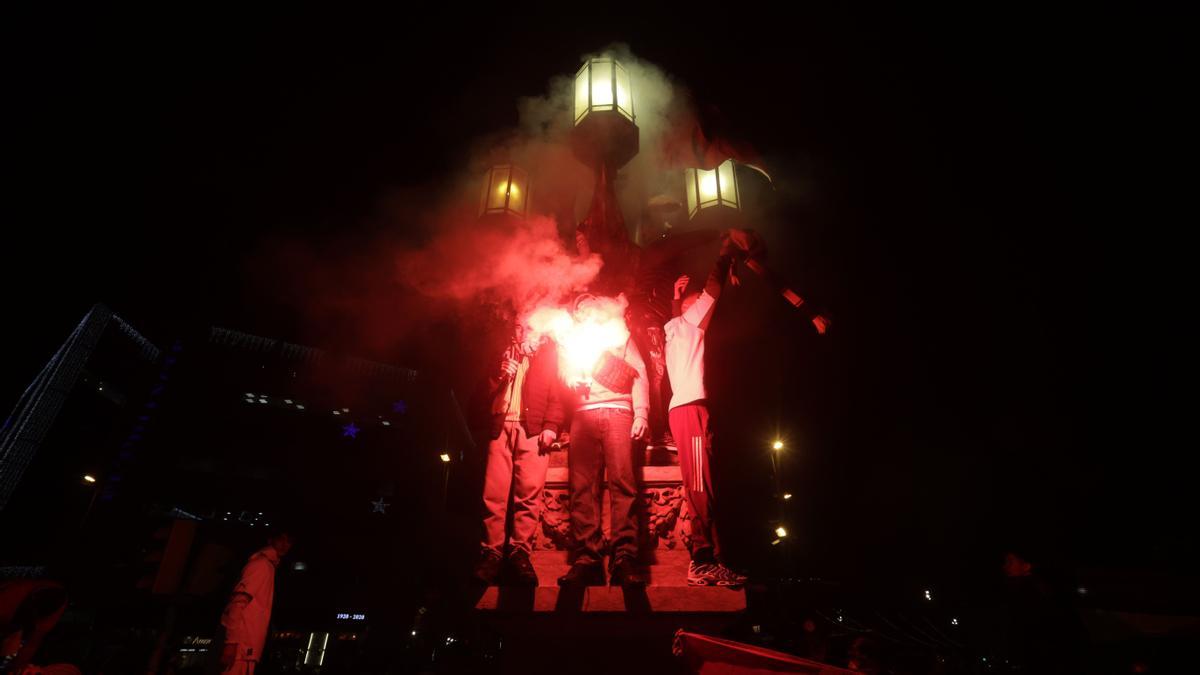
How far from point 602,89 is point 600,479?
21.4 ft

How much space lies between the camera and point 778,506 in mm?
26516

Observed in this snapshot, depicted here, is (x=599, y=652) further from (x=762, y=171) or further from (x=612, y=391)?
(x=762, y=171)

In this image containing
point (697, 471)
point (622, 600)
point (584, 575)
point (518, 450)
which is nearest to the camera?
point (622, 600)

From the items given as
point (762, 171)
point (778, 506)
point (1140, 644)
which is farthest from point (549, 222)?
point (778, 506)

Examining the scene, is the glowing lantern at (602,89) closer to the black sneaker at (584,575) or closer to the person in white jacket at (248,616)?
the black sneaker at (584,575)

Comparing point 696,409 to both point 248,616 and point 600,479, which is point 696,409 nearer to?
point 600,479

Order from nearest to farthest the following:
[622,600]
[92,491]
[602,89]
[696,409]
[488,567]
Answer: [622,600]
[488,567]
[696,409]
[602,89]
[92,491]

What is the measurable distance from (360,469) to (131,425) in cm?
909

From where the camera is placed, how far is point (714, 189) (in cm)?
967

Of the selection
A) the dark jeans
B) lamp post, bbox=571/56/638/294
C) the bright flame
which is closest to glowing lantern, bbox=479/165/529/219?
lamp post, bbox=571/56/638/294

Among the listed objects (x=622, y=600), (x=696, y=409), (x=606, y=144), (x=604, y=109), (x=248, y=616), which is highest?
(x=604, y=109)

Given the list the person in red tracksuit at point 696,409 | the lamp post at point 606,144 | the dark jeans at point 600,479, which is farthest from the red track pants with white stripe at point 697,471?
the lamp post at point 606,144

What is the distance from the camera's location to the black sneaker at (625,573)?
6090mm

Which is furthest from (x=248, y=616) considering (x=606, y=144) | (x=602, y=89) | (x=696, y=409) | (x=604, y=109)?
(x=602, y=89)
